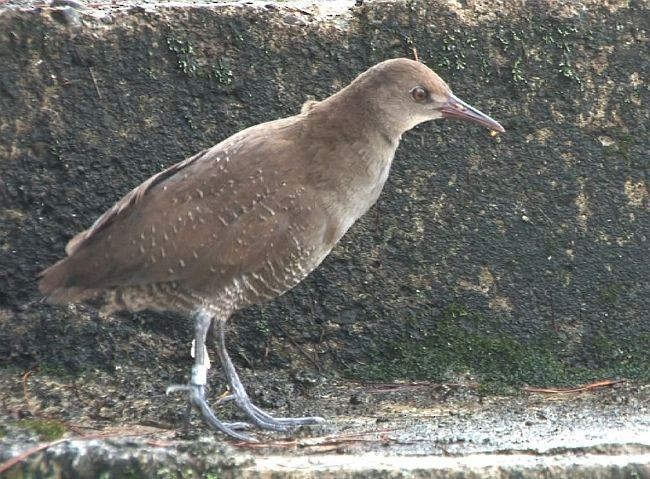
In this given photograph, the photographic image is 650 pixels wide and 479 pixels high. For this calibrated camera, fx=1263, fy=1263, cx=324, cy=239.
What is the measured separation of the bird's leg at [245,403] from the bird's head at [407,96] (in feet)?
3.20

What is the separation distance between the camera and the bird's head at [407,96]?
457 centimetres

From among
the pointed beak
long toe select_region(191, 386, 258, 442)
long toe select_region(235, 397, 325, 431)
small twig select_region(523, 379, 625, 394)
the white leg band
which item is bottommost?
small twig select_region(523, 379, 625, 394)

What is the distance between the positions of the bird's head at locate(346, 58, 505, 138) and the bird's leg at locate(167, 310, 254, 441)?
3.21 ft

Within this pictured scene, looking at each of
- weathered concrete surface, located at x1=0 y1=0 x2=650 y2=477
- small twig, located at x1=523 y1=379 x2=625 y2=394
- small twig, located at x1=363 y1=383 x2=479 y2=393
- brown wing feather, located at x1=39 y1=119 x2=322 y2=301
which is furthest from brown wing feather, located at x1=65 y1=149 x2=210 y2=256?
small twig, located at x1=523 y1=379 x2=625 y2=394

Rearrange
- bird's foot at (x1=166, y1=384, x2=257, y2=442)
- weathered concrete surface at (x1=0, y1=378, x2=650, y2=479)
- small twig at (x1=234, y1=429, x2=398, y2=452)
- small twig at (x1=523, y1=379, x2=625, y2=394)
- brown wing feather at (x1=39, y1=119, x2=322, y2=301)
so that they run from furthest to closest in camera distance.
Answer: small twig at (x1=523, y1=379, x2=625, y2=394), brown wing feather at (x1=39, y1=119, x2=322, y2=301), bird's foot at (x1=166, y1=384, x2=257, y2=442), small twig at (x1=234, y1=429, x2=398, y2=452), weathered concrete surface at (x1=0, y1=378, x2=650, y2=479)

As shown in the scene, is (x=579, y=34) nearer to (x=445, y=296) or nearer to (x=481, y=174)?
(x=481, y=174)

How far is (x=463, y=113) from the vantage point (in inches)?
182

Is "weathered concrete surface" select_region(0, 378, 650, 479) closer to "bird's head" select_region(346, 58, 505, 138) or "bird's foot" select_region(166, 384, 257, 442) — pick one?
"bird's foot" select_region(166, 384, 257, 442)

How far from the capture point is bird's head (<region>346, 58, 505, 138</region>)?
4.57 metres

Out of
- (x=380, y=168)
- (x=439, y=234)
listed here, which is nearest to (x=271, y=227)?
(x=380, y=168)

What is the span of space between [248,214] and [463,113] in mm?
877

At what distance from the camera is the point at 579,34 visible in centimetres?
505

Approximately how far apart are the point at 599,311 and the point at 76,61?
2.28 metres

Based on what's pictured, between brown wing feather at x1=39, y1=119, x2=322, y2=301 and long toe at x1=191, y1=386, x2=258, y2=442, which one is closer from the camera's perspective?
long toe at x1=191, y1=386, x2=258, y2=442
